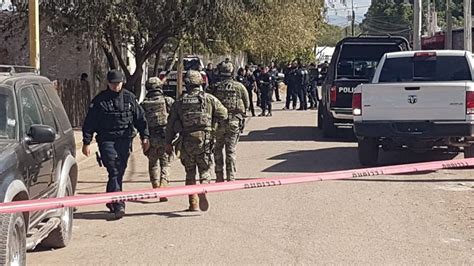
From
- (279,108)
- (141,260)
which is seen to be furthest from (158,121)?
(279,108)

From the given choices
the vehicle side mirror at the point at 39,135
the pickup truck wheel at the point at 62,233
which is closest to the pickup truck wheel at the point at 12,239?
the vehicle side mirror at the point at 39,135

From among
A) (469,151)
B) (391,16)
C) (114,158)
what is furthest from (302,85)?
(391,16)

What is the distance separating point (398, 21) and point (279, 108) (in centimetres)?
8202

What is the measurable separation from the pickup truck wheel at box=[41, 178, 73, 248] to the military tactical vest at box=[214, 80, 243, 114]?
4.03 m

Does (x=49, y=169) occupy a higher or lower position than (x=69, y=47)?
lower

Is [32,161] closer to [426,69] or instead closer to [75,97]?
[426,69]

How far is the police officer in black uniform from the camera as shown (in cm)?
A: 1038

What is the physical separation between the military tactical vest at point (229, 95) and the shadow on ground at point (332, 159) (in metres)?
2.12

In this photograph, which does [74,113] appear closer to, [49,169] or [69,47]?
[69,47]

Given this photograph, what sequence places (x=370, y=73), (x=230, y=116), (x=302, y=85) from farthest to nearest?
(x=302, y=85)
(x=370, y=73)
(x=230, y=116)

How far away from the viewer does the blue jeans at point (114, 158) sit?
10.4 meters

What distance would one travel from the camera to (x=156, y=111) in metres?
11.9

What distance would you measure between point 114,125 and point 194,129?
3.12 feet

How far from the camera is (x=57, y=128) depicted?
8812 mm
